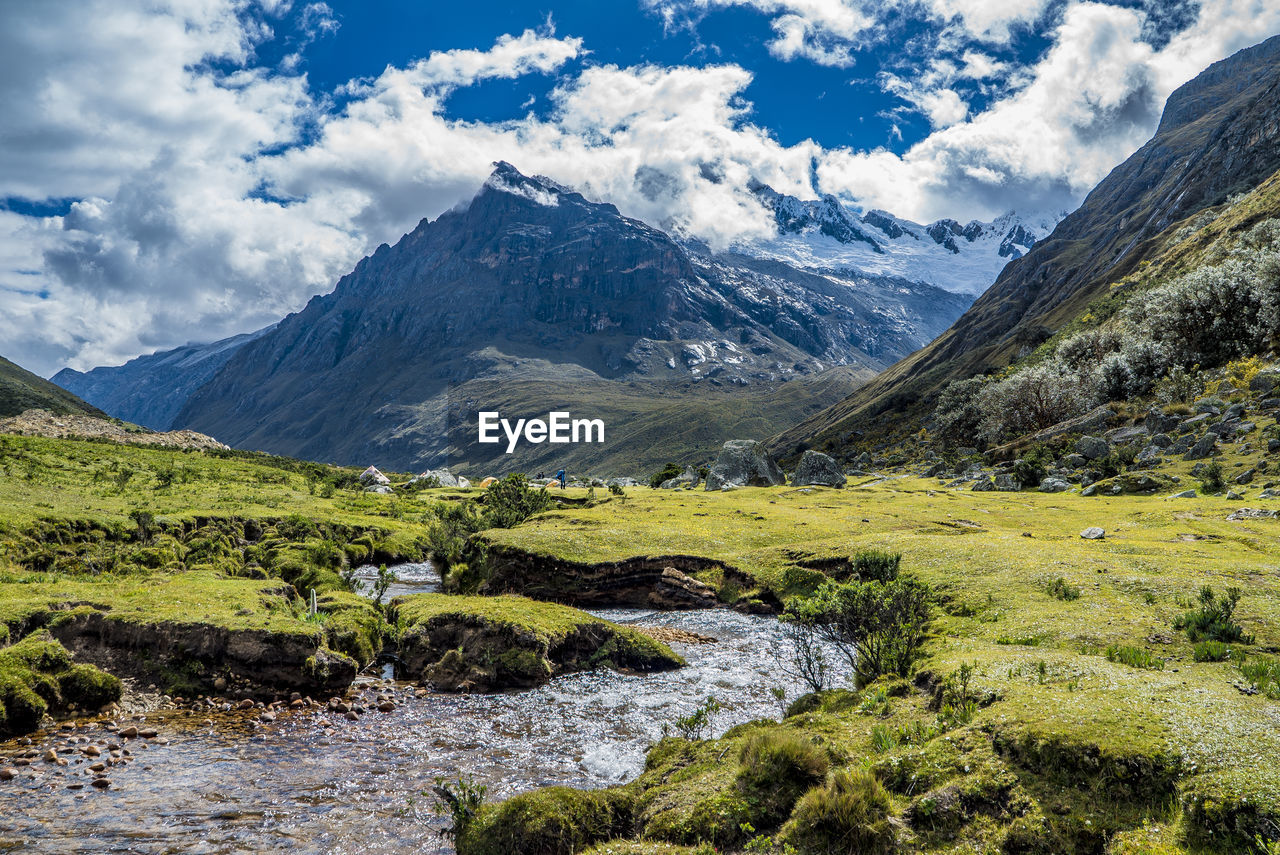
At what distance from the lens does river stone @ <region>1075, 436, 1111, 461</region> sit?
225 ft

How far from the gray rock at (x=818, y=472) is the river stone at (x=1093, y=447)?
1086 inches

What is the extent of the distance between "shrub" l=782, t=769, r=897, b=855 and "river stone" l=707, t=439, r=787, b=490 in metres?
81.6

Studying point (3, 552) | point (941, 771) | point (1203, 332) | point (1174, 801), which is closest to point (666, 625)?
point (941, 771)

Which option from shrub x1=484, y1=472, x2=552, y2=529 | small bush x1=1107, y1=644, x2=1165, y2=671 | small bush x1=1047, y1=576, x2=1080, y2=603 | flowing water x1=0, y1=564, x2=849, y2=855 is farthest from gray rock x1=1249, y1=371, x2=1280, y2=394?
shrub x1=484, y1=472, x2=552, y2=529

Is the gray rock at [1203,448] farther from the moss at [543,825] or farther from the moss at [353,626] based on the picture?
the moss at [353,626]

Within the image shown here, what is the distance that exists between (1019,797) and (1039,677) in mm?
5986

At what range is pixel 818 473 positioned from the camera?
90.6 meters

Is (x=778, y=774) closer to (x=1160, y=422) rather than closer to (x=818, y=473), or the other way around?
(x=1160, y=422)

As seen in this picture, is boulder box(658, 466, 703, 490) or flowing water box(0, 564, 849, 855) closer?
flowing water box(0, 564, 849, 855)

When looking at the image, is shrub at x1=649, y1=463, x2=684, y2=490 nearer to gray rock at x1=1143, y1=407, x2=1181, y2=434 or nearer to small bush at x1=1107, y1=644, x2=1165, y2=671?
gray rock at x1=1143, y1=407, x2=1181, y2=434

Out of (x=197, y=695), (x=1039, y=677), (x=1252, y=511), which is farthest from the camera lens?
(x=1252, y=511)

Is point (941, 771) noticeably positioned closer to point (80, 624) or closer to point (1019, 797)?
point (1019, 797)

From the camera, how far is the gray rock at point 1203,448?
57.2m

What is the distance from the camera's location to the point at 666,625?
122 ft
